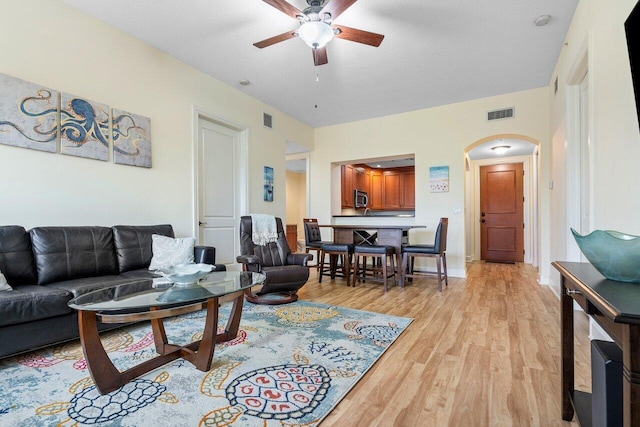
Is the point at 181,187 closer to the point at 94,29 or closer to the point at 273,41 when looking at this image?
the point at 94,29

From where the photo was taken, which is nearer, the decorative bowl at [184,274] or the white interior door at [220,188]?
the decorative bowl at [184,274]

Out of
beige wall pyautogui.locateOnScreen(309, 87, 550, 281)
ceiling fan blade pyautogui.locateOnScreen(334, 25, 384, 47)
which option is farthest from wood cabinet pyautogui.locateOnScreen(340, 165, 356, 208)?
ceiling fan blade pyautogui.locateOnScreen(334, 25, 384, 47)

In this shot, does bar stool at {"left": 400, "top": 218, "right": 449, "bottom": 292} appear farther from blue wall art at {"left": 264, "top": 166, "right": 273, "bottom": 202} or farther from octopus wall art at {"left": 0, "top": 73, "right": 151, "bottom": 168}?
octopus wall art at {"left": 0, "top": 73, "right": 151, "bottom": 168}

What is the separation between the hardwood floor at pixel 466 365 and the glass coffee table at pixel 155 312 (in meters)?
0.91

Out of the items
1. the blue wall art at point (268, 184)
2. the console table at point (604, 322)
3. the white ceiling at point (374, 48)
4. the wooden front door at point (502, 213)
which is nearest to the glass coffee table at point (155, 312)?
the console table at point (604, 322)

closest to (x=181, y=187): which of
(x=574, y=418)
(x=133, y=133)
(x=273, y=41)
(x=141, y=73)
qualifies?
(x=133, y=133)

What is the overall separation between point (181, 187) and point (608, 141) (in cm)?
397

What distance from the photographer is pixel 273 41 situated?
2789mm

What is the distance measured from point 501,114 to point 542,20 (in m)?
1.90

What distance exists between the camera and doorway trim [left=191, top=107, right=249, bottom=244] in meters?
3.91

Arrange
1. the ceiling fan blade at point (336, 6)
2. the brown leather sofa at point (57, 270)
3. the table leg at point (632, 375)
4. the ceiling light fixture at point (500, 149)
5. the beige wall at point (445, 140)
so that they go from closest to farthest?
the table leg at point (632, 375) → the brown leather sofa at point (57, 270) → the ceiling fan blade at point (336, 6) → the beige wall at point (445, 140) → the ceiling light fixture at point (500, 149)

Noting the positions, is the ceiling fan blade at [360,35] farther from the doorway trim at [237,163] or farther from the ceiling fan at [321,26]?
the doorway trim at [237,163]

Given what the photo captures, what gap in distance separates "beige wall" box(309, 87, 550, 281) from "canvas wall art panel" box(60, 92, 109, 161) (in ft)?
13.0

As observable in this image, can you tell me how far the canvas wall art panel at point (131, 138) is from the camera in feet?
10.3
